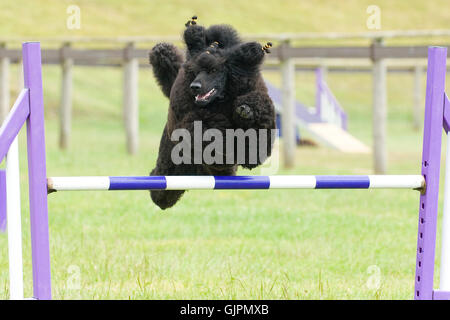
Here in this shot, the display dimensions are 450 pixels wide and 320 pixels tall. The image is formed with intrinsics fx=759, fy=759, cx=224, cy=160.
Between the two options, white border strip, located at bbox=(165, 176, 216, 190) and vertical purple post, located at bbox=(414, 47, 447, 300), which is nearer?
white border strip, located at bbox=(165, 176, 216, 190)

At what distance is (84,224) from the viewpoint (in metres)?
6.23

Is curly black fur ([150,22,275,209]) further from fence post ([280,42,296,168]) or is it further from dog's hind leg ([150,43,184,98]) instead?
fence post ([280,42,296,168])

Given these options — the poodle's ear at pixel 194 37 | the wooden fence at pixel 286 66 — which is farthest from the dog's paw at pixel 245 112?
the wooden fence at pixel 286 66

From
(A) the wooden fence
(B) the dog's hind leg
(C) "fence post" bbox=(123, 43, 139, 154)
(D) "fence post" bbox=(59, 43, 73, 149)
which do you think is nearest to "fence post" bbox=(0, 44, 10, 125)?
(A) the wooden fence

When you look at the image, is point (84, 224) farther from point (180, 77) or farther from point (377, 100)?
point (377, 100)

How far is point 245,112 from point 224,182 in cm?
35

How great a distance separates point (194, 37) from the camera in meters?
3.70

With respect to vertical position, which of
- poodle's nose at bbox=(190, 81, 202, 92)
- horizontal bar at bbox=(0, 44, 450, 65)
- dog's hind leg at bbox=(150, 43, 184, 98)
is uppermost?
horizontal bar at bbox=(0, 44, 450, 65)

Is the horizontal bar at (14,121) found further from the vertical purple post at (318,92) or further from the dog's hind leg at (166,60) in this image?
the vertical purple post at (318,92)

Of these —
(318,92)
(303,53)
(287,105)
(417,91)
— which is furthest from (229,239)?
(417,91)

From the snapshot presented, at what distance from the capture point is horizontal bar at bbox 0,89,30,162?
307cm

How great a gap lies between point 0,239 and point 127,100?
6872mm

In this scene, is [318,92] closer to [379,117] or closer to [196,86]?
[379,117]

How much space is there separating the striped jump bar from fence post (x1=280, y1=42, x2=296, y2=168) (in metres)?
7.26
